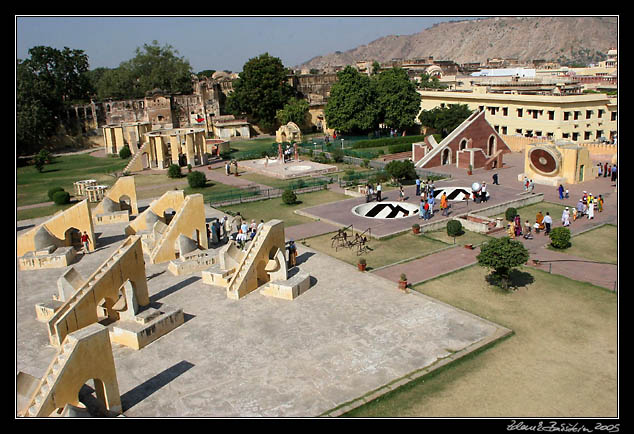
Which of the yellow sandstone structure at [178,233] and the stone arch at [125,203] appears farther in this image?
the stone arch at [125,203]

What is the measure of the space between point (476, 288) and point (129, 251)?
12.0m

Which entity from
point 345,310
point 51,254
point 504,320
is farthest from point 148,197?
point 504,320

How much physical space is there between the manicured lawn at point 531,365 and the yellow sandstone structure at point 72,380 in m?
5.86

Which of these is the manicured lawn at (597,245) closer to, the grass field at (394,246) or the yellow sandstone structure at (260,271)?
the grass field at (394,246)

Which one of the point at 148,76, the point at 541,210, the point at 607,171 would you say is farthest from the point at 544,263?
the point at 148,76

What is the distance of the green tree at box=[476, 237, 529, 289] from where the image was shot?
18703 mm

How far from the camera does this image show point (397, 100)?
56594 millimetres

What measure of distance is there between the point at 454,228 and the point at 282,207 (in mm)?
11018

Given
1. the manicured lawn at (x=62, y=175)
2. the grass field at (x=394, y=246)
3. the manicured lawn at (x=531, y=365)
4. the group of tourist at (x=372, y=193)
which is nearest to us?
the manicured lawn at (x=531, y=365)

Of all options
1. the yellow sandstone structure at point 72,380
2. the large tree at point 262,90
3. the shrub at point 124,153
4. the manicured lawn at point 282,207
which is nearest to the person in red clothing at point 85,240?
the manicured lawn at point 282,207

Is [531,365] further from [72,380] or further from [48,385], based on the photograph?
[48,385]

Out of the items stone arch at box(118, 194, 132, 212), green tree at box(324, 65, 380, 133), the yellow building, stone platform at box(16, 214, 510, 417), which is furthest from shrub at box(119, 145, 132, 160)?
stone platform at box(16, 214, 510, 417)

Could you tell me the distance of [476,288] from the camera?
63.9ft

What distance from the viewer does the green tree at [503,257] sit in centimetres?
1870
